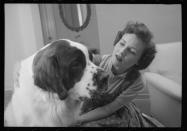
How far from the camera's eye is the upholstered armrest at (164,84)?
111 cm

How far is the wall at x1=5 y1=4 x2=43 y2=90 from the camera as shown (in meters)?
1.15

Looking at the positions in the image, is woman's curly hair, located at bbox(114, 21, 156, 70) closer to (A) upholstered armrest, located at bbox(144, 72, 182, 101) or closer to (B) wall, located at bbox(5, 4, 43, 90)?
(A) upholstered armrest, located at bbox(144, 72, 182, 101)

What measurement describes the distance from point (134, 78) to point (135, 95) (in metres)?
0.09

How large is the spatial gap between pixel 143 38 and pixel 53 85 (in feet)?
1.65

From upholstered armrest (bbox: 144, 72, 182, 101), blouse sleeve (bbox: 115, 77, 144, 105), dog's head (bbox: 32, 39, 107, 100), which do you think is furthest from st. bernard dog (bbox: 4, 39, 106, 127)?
upholstered armrest (bbox: 144, 72, 182, 101)

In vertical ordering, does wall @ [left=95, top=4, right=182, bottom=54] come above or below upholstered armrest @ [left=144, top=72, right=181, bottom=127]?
above

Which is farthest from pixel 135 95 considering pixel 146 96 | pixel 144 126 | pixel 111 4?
pixel 111 4

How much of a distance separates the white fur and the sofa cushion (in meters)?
0.31

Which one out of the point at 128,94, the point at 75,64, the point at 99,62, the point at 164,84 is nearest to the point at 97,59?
the point at 99,62

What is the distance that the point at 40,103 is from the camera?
1117 millimetres

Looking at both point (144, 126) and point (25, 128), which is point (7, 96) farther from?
point (144, 126)

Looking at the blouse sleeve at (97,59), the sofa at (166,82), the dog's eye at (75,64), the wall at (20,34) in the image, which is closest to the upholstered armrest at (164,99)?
the sofa at (166,82)

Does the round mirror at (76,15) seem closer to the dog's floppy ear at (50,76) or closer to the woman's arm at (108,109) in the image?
the dog's floppy ear at (50,76)
